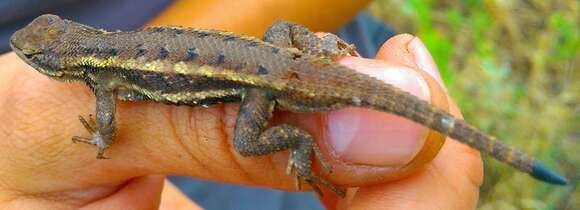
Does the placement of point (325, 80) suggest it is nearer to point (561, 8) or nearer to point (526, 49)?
point (526, 49)

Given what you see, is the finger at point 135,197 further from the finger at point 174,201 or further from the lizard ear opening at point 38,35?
the lizard ear opening at point 38,35

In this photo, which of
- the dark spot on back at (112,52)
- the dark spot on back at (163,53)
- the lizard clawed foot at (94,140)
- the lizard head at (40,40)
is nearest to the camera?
the lizard clawed foot at (94,140)

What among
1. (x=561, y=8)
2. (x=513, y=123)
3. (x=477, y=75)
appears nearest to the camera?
(x=513, y=123)

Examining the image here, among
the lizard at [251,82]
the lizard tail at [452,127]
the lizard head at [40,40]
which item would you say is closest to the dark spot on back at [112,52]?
Answer: the lizard at [251,82]

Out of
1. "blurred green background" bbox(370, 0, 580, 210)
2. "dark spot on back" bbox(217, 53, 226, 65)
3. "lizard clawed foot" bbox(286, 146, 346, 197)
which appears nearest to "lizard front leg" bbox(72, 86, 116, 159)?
"dark spot on back" bbox(217, 53, 226, 65)

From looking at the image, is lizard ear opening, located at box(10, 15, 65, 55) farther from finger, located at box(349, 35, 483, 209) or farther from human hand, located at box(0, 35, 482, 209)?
finger, located at box(349, 35, 483, 209)

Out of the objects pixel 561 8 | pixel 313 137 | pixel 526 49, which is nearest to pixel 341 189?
pixel 313 137
